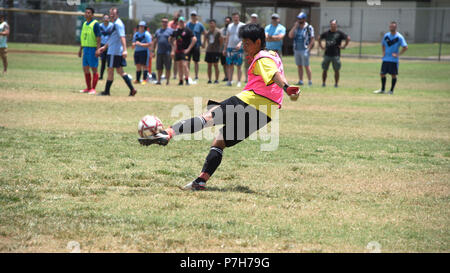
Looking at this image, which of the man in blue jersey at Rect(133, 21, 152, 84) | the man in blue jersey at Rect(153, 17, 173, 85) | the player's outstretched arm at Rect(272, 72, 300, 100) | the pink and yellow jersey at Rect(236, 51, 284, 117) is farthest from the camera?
the man in blue jersey at Rect(153, 17, 173, 85)

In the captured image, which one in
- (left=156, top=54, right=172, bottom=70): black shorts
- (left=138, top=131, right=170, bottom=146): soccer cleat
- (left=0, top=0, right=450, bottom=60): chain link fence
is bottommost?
(left=138, top=131, right=170, bottom=146): soccer cleat

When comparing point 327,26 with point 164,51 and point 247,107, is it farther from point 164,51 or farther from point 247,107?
point 247,107

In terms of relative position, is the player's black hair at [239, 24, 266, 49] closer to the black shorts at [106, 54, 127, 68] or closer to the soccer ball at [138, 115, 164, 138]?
the soccer ball at [138, 115, 164, 138]

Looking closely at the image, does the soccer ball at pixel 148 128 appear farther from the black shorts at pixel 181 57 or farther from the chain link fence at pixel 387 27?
the chain link fence at pixel 387 27

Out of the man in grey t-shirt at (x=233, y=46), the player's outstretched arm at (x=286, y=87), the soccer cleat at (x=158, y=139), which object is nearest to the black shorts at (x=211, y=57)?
the man in grey t-shirt at (x=233, y=46)

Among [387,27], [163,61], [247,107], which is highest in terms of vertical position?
[387,27]

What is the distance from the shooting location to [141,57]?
2053 cm

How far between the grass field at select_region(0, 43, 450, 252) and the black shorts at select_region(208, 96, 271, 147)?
0.63 m

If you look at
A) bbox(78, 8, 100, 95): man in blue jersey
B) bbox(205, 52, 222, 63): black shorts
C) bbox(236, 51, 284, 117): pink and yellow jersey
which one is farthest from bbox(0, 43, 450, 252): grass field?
bbox(205, 52, 222, 63): black shorts

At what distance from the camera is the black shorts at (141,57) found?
67.2 feet

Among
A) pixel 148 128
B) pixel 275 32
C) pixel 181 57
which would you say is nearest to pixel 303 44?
pixel 275 32

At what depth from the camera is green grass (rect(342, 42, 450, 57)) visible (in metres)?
40.8

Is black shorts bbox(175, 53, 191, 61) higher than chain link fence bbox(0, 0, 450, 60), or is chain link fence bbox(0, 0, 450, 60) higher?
chain link fence bbox(0, 0, 450, 60)

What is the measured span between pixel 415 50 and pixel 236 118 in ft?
131
